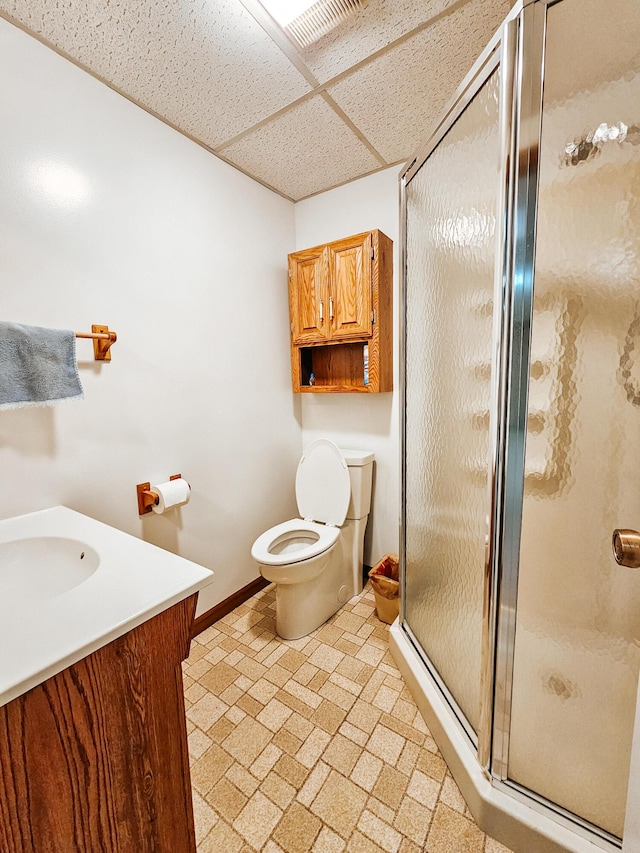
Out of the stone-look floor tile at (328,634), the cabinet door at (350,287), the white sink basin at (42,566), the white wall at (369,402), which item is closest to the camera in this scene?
the white sink basin at (42,566)

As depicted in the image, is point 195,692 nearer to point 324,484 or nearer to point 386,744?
point 386,744

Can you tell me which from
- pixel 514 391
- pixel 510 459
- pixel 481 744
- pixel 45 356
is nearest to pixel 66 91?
pixel 45 356

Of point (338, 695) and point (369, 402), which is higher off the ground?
point (369, 402)

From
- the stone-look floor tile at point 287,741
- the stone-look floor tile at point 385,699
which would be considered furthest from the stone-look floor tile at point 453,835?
the stone-look floor tile at point 287,741

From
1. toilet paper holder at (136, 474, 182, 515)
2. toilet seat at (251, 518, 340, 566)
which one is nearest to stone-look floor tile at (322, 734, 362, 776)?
toilet seat at (251, 518, 340, 566)

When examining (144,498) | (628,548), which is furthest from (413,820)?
(144,498)

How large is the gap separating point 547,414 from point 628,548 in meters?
0.32

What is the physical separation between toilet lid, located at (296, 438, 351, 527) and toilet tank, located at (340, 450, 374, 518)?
0.18 ft

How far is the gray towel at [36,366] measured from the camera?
3.23 feet

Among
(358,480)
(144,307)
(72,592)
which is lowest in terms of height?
(358,480)

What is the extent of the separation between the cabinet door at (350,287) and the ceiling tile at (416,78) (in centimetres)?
45

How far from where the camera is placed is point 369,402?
210 centimetres

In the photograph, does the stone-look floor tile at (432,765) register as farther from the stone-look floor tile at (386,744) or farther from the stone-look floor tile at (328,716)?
the stone-look floor tile at (328,716)

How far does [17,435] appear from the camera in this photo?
3.70 feet
